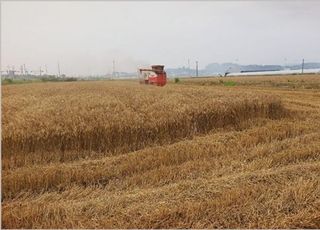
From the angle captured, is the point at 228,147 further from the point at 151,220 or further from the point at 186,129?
the point at 151,220

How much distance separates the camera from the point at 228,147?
9391mm

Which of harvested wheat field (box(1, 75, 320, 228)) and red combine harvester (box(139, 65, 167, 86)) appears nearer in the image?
harvested wheat field (box(1, 75, 320, 228))

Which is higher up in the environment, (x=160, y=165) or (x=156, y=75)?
(x=156, y=75)

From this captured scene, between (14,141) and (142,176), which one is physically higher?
(14,141)

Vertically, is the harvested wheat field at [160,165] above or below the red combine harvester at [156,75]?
below

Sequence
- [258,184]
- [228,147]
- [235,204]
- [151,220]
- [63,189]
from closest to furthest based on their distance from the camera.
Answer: [151,220]
[235,204]
[258,184]
[63,189]
[228,147]

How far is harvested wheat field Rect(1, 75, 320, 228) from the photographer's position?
5051 millimetres

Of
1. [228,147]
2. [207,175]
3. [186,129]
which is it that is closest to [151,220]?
[207,175]

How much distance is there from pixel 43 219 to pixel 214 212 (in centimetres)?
260

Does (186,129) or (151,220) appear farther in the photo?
(186,129)

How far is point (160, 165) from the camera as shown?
8094 mm

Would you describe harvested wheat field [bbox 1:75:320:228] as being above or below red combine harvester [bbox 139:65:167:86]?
below

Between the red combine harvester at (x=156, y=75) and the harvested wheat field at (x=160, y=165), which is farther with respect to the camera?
the red combine harvester at (x=156, y=75)

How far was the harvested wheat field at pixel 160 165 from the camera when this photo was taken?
5051 mm
